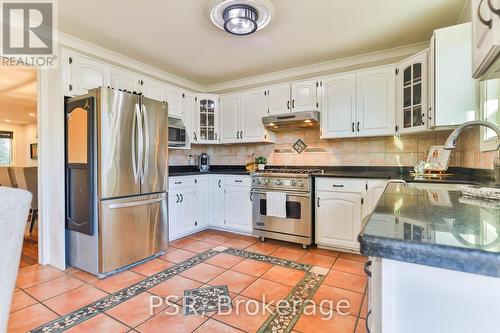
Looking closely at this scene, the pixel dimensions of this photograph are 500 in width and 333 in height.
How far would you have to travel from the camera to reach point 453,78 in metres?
2.09

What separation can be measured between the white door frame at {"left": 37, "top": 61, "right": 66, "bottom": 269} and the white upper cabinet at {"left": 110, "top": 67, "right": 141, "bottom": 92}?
0.56 metres

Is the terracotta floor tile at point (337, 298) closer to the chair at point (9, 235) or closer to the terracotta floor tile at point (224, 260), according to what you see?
the terracotta floor tile at point (224, 260)

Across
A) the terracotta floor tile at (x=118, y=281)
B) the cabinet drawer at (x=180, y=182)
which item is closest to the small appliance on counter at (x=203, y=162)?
the cabinet drawer at (x=180, y=182)

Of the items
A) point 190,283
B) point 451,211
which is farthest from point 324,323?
point 451,211

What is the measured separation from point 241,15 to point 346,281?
247 cm

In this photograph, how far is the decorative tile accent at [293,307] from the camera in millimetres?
1627

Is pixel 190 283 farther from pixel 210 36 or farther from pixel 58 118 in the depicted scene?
pixel 210 36

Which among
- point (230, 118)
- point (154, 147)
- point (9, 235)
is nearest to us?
point (9, 235)

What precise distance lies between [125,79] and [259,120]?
1.82m

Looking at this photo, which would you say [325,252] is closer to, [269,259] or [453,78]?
[269,259]

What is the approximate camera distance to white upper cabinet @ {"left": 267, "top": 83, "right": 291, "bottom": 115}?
11.5ft

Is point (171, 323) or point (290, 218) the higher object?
point (290, 218)

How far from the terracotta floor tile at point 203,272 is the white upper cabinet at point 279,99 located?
7.21 ft

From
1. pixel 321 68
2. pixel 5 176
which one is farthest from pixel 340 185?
pixel 5 176
